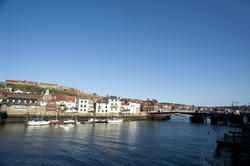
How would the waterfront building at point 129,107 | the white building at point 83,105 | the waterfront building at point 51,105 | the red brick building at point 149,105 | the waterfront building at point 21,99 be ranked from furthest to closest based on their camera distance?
the red brick building at point 149,105 → the waterfront building at point 129,107 → the white building at point 83,105 → the waterfront building at point 51,105 → the waterfront building at point 21,99

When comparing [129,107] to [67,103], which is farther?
[129,107]

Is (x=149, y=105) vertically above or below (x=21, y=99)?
below

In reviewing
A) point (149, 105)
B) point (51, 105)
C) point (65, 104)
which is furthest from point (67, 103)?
point (149, 105)

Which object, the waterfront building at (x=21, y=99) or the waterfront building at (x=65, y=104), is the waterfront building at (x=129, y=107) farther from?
the waterfront building at (x=21, y=99)

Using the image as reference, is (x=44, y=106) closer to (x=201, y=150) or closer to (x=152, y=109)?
(x=201, y=150)

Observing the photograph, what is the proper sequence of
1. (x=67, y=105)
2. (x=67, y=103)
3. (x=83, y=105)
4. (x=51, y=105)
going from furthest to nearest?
(x=83, y=105)
(x=67, y=103)
(x=67, y=105)
(x=51, y=105)

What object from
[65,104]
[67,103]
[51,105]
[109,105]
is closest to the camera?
[51,105]

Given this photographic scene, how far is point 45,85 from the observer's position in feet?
598

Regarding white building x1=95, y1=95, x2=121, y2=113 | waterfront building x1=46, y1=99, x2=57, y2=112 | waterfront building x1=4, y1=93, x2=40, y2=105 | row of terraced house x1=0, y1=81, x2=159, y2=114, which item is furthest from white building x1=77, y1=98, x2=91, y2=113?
waterfront building x1=4, y1=93, x2=40, y2=105

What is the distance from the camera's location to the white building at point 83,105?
111 m

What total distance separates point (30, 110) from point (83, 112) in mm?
30283

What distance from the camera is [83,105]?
112m

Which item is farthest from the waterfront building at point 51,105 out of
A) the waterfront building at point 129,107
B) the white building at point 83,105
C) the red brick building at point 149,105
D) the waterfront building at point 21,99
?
the red brick building at point 149,105

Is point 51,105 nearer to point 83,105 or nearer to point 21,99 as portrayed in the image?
point 21,99
